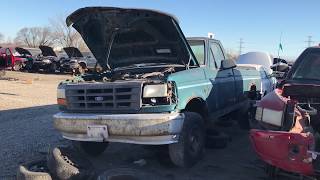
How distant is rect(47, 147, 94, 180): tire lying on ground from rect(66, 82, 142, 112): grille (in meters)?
0.67

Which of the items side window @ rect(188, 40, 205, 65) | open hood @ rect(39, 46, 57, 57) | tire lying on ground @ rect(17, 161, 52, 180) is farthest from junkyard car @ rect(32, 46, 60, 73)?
tire lying on ground @ rect(17, 161, 52, 180)

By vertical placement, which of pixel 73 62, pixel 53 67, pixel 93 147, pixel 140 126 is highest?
pixel 140 126

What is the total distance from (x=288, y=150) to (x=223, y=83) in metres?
3.02

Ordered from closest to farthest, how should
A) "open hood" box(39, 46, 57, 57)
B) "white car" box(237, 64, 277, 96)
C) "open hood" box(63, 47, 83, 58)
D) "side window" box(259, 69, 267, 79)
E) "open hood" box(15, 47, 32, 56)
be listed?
"white car" box(237, 64, 277, 96)
"side window" box(259, 69, 267, 79)
"open hood" box(63, 47, 83, 58)
"open hood" box(39, 46, 57, 57)
"open hood" box(15, 47, 32, 56)

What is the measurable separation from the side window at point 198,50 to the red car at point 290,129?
1.95m

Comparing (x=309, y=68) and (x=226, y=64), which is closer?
(x=309, y=68)

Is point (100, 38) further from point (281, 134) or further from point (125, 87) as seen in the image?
point (281, 134)

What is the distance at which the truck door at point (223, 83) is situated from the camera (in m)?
7.23

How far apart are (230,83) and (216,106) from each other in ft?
2.71

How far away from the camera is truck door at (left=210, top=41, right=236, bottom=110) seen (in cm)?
723

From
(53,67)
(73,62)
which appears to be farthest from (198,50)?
(53,67)

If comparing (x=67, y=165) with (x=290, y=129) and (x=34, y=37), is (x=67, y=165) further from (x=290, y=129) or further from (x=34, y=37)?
(x=34, y=37)

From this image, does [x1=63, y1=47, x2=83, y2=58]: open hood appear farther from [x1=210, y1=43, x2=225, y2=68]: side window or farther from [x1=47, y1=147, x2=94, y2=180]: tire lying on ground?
[x1=47, y1=147, x2=94, y2=180]: tire lying on ground

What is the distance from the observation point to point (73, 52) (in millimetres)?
29031
